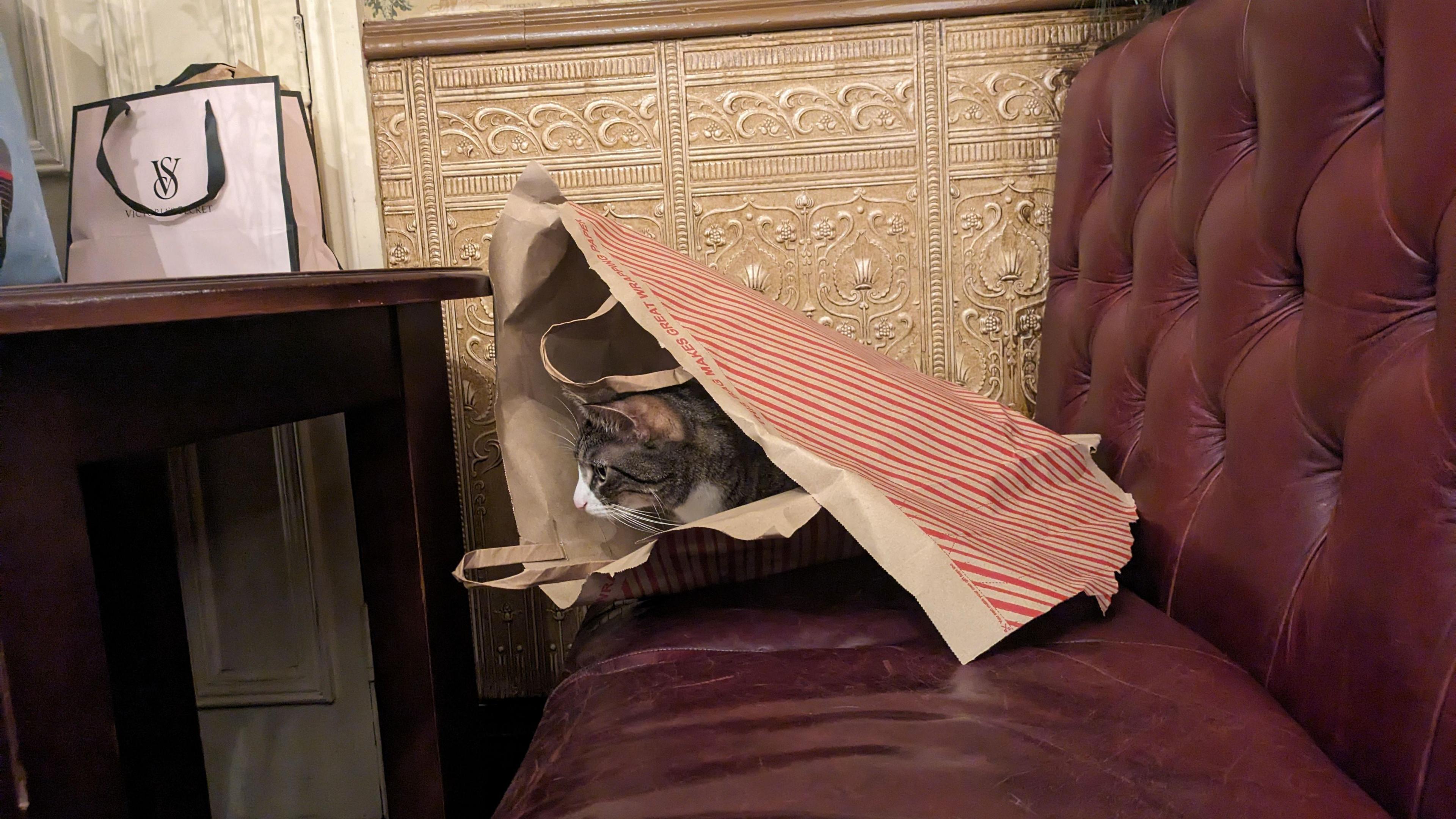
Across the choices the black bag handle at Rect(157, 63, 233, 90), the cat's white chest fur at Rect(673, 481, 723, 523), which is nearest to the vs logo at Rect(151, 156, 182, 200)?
the black bag handle at Rect(157, 63, 233, 90)

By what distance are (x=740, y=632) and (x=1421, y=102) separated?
606 mm

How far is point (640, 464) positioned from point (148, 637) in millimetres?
622

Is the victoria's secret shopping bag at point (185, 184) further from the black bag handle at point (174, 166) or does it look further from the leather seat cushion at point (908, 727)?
the leather seat cushion at point (908, 727)

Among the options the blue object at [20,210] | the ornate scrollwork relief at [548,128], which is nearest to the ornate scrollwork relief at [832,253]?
the ornate scrollwork relief at [548,128]

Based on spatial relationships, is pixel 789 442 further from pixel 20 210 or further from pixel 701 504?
pixel 20 210

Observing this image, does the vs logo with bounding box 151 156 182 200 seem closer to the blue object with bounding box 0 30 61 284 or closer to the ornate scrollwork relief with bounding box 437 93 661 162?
the blue object with bounding box 0 30 61 284

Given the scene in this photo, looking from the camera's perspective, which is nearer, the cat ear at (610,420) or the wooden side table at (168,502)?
the wooden side table at (168,502)

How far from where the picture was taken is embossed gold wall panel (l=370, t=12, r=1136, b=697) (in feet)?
3.94

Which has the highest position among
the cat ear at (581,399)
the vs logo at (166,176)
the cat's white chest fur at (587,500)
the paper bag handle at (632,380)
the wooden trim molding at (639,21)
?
the wooden trim molding at (639,21)

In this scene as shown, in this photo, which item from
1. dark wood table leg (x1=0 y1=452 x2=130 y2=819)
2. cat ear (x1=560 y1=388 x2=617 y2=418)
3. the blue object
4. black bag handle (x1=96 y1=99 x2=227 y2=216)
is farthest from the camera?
black bag handle (x1=96 y1=99 x2=227 y2=216)

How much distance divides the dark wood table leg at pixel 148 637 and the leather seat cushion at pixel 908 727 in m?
0.54

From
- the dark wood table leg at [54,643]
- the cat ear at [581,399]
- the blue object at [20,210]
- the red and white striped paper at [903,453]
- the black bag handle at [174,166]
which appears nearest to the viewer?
the dark wood table leg at [54,643]

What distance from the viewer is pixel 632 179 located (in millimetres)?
1249

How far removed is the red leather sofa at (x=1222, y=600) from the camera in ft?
1.51
